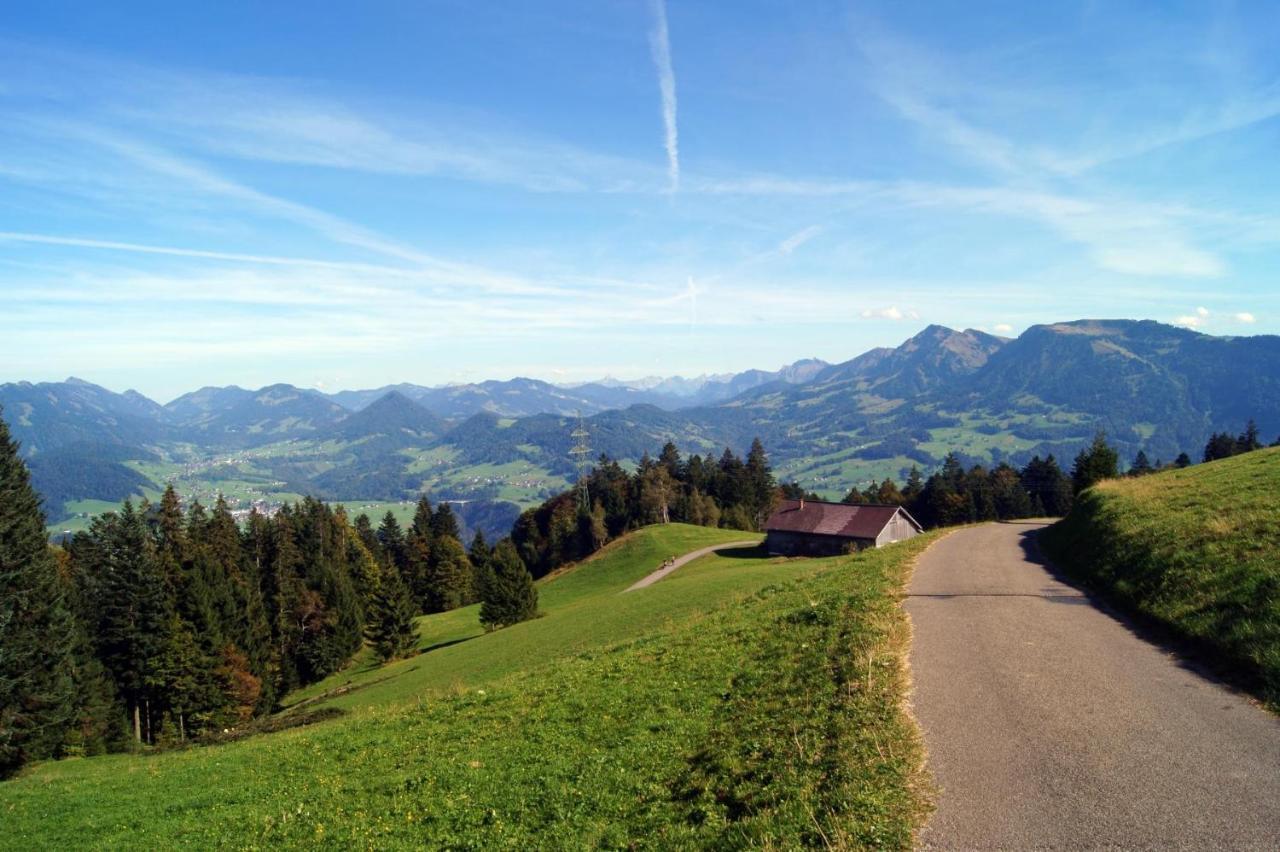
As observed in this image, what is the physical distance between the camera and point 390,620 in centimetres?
6725

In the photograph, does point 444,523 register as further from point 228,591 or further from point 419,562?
point 228,591

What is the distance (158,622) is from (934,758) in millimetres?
61071

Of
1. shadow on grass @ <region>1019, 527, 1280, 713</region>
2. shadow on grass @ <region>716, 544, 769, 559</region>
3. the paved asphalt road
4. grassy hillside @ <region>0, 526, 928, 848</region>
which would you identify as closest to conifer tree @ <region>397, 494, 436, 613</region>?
shadow on grass @ <region>716, 544, 769, 559</region>

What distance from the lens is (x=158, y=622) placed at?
51156 mm

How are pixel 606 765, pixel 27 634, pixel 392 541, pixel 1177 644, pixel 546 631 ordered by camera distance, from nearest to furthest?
pixel 606 765, pixel 1177 644, pixel 27 634, pixel 546 631, pixel 392 541

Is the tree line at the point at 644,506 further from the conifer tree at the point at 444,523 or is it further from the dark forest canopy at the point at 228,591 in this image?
the conifer tree at the point at 444,523

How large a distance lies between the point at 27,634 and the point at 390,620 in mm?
35889

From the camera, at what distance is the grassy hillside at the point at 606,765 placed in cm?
1094

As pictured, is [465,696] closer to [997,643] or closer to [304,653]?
[997,643]

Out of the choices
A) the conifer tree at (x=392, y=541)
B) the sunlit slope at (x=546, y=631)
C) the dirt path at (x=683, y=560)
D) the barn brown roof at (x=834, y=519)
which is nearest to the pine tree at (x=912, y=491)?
the dirt path at (x=683, y=560)

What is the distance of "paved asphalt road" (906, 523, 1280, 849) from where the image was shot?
8.88 metres

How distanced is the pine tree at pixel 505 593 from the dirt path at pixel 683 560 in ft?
38.8

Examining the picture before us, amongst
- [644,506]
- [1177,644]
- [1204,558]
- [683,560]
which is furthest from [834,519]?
[1177,644]

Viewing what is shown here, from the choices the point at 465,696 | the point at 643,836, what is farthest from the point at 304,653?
the point at 643,836
